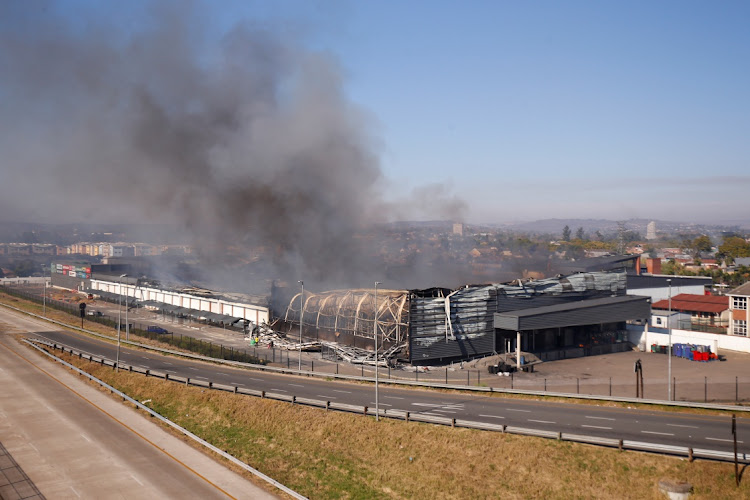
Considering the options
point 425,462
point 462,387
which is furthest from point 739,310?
point 425,462

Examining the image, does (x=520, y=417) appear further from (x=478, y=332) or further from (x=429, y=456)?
(x=478, y=332)

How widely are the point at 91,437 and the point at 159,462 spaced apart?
591 cm

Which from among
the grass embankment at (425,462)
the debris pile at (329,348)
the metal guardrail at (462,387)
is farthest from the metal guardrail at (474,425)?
the debris pile at (329,348)

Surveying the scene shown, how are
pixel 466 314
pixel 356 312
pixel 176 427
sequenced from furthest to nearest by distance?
pixel 356 312 → pixel 466 314 → pixel 176 427

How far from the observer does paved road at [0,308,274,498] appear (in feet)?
75.5

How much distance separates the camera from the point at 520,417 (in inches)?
1229

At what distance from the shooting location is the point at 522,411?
32.6m

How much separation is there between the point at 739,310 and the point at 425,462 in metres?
50.6

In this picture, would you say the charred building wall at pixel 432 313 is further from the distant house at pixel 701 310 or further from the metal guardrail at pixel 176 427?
the distant house at pixel 701 310

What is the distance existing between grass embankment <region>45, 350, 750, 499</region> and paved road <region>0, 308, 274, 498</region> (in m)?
3.08

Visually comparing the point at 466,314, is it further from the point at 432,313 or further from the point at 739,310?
the point at 739,310

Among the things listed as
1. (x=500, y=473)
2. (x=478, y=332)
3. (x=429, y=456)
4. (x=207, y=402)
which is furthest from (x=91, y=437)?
(x=478, y=332)

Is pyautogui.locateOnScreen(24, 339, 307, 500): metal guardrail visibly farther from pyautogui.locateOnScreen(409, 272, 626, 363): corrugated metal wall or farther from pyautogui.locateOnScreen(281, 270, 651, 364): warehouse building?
pyautogui.locateOnScreen(409, 272, 626, 363): corrugated metal wall

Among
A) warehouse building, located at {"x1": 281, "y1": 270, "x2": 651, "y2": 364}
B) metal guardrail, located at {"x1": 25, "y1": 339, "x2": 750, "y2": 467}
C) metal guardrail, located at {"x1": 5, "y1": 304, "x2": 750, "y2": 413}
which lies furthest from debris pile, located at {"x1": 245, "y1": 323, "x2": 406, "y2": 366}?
metal guardrail, located at {"x1": 25, "y1": 339, "x2": 750, "y2": 467}
